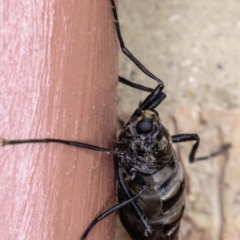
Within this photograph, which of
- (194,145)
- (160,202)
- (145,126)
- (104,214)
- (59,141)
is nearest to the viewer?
(59,141)

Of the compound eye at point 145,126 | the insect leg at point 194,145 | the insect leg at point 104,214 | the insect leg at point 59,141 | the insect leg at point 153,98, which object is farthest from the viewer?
the insect leg at point 194,145

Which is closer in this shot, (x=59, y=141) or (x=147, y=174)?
(x=59, y=141)

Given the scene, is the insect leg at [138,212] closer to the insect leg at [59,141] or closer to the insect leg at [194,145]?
the insect leg at [59,141]

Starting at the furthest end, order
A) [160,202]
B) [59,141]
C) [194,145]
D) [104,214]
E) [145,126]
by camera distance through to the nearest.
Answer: [194,145]
[160,202]
[145,126]
[104,214]
[59,141]

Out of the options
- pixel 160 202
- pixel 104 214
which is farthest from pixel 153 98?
pixel 104 214

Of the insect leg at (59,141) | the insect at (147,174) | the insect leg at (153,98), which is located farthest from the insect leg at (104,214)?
the insect leg at (153,98)

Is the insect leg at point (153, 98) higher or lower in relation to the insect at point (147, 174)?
higher

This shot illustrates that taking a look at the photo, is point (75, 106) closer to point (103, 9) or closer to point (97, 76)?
point (97, 76)

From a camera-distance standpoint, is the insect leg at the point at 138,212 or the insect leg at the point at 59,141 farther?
the insect leg at the point at 138,212

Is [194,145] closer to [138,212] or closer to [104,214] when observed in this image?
[138,212]

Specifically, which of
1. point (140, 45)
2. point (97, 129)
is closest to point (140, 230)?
point (97, 129)
